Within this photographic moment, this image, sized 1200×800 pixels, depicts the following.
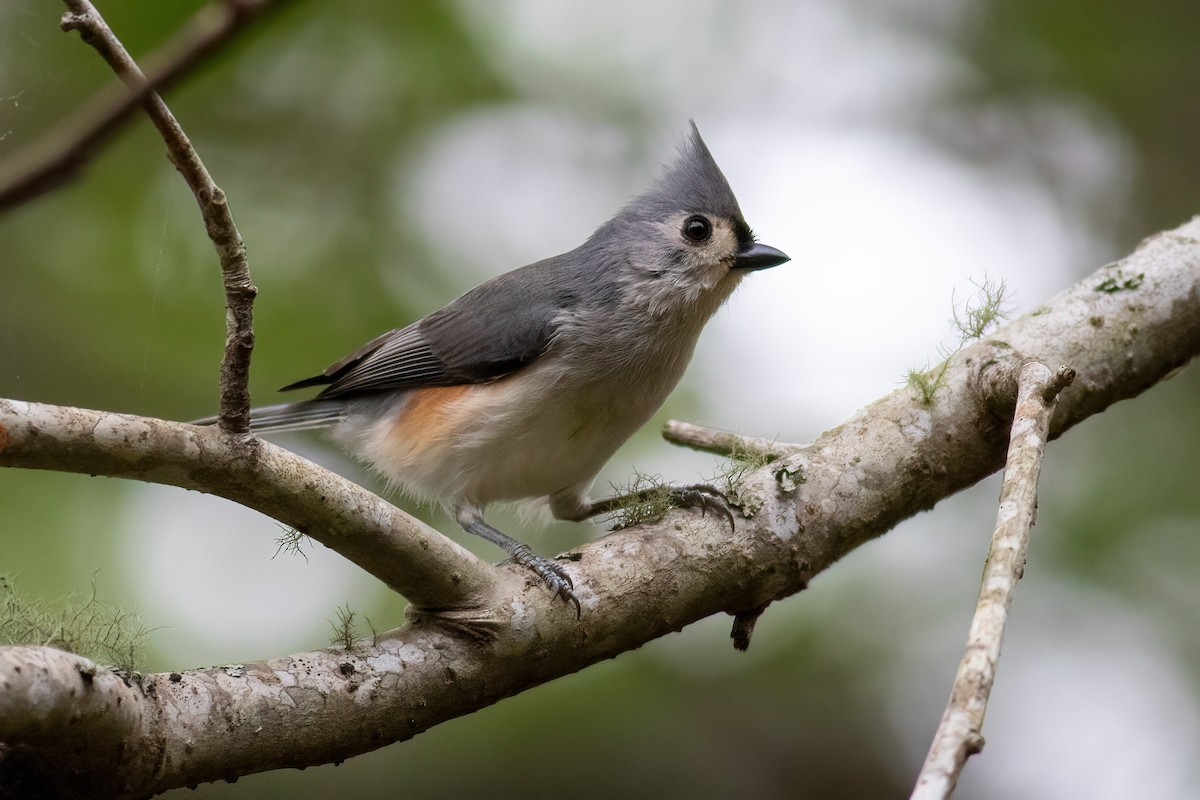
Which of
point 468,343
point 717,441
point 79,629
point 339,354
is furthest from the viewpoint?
point 339,354

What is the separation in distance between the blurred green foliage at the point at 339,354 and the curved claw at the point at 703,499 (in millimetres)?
1705

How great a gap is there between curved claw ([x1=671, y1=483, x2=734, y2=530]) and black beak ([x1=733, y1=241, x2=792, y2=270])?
1069mm

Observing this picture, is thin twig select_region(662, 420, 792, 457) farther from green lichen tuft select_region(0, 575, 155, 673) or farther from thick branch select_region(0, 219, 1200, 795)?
green lichen tuft select_region(0, 575, 155, 673)

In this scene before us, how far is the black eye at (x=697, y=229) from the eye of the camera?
150 inches

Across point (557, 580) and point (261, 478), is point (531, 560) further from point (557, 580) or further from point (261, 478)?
point (261, 478)

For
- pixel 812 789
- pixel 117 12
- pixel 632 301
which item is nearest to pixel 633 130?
pixel 632 301

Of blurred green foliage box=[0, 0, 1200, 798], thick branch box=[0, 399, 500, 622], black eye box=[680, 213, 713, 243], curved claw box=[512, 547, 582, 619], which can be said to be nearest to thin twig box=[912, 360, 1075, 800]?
curved claw box=[512, 547, 582, 619]

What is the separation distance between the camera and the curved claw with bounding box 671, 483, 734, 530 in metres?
2.87

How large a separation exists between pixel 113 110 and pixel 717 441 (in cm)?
277

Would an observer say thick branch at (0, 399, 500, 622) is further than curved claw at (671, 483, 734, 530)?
No

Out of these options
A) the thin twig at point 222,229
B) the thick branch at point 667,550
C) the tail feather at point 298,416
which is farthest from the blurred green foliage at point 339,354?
the thin twig at point 222,229

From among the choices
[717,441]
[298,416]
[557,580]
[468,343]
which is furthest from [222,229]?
[298,416]

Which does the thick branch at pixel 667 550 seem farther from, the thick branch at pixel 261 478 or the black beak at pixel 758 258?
the black beak at pixel 758 258

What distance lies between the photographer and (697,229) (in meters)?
3.82
